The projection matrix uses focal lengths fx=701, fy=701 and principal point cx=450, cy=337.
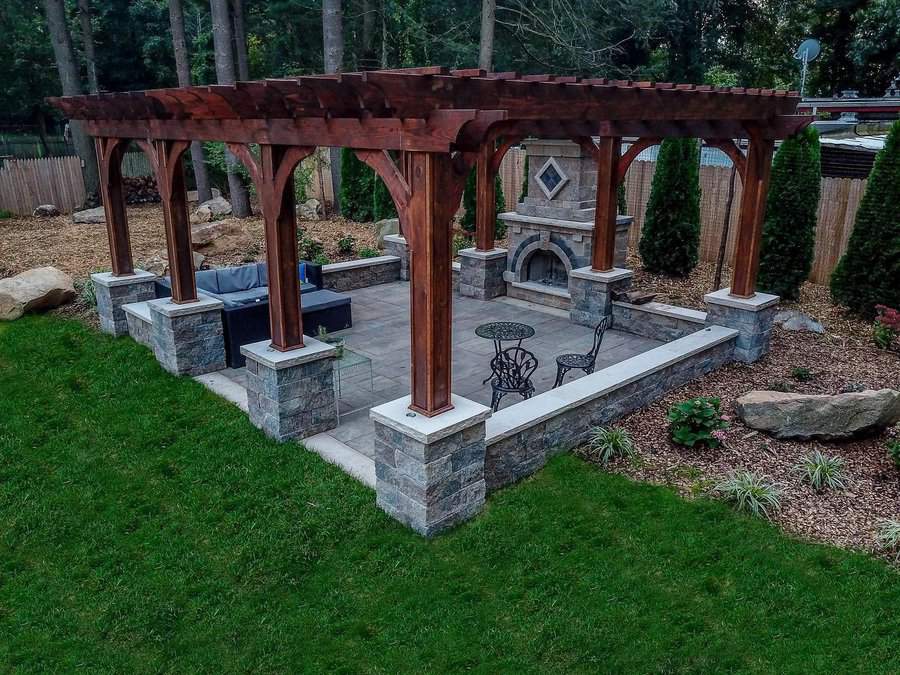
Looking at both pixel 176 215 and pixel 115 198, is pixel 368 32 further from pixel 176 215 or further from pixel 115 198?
pixel 176 215

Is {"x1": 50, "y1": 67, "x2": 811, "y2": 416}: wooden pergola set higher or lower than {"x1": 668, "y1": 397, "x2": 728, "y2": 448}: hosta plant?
higher

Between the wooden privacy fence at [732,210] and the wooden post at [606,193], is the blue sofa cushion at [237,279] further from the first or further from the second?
the wooden privacy fence at [732,210]

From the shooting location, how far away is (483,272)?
11.6 meters

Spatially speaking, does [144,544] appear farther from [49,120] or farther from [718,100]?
[49,120]

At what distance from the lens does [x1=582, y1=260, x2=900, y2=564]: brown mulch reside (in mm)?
5586

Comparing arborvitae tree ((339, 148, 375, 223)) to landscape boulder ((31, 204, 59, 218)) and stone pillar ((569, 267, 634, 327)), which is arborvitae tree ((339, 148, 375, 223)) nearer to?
landscape boulder ((31, 204, 59, 218))

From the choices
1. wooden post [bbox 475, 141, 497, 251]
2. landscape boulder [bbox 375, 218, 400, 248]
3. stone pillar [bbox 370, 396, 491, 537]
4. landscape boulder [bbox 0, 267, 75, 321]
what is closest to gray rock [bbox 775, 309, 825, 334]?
wooden post [bbox 475, 141, 497, 251]

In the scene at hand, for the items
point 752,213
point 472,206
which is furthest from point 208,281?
point 752,213

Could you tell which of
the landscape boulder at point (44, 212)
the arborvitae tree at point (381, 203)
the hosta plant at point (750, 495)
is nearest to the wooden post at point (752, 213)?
the hosta plant at point (750, 495)

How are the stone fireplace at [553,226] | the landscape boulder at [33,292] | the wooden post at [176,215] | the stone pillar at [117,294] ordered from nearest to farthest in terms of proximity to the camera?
the wooden post at [176,215] < the stone pillar at [117,294] < the landscape boulder at [33,292] < the stone fireplace at [553,226]

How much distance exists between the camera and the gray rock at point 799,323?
9781 mm

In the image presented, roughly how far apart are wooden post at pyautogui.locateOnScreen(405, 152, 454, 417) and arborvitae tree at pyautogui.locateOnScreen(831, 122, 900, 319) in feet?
24.8

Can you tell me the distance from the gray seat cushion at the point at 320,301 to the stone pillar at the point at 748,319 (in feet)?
16.4

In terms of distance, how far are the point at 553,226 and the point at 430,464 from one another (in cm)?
644
